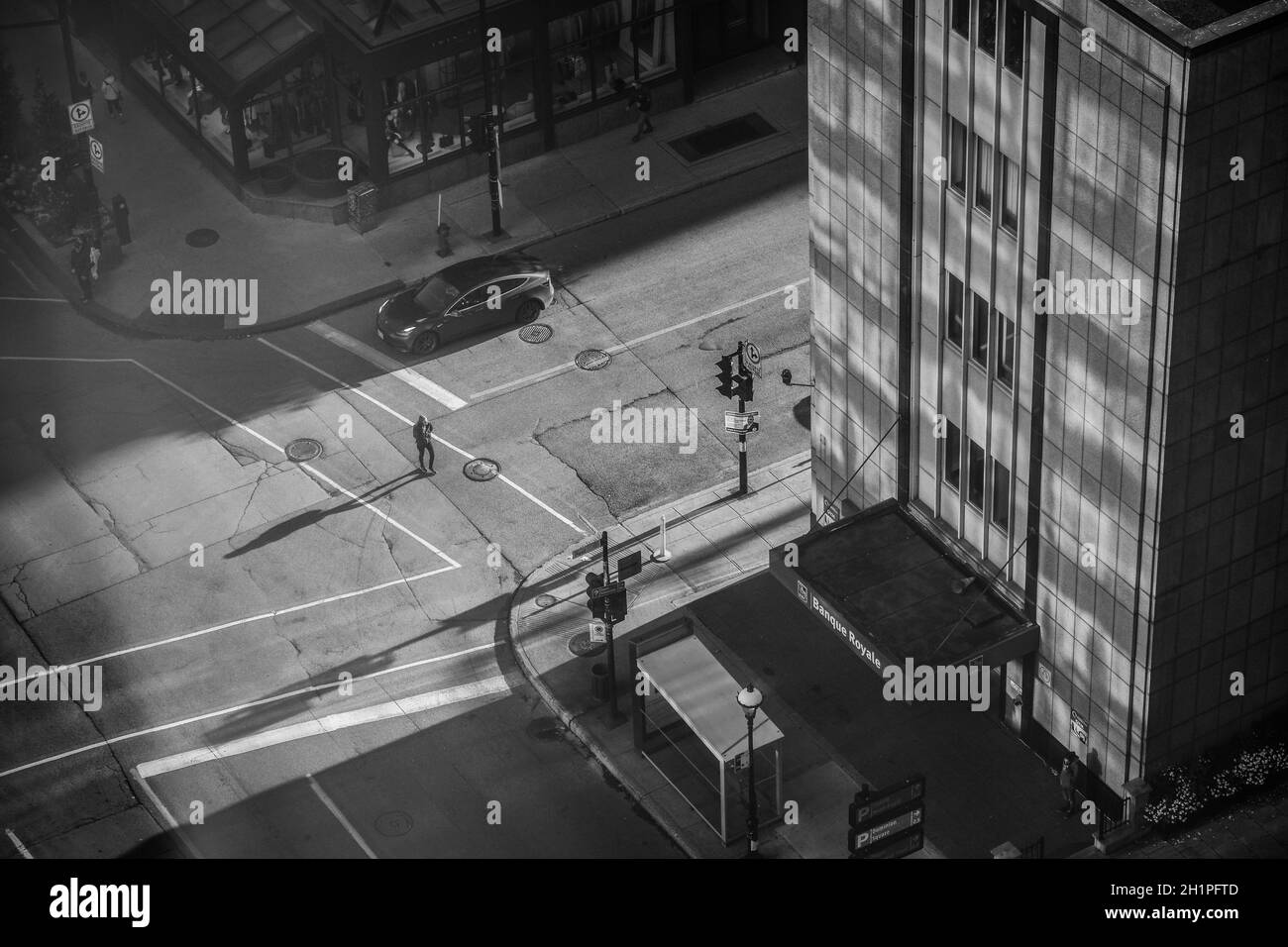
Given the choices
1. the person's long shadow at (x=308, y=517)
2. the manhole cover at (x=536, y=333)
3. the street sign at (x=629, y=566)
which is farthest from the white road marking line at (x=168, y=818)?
the manhole cover at (x=536, y=333)

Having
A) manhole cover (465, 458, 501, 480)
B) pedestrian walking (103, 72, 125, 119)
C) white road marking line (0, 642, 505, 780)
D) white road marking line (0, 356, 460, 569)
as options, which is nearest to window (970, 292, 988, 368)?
white road marking line (0, 642, 505, 780)

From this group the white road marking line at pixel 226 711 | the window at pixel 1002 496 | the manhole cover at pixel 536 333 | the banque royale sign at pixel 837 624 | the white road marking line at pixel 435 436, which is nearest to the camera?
the window at pixel 1002 496

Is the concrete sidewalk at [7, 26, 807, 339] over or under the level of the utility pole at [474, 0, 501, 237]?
under

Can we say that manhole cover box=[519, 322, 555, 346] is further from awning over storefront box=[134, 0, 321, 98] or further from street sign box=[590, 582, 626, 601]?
street sign box=[590, 582, 626, 601]

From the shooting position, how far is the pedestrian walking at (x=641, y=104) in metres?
75.7

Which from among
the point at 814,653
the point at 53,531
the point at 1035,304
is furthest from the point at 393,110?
the point at 1035,304

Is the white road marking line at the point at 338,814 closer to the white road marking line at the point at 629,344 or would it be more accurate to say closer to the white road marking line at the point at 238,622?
the white road marking line at the point at 238,622

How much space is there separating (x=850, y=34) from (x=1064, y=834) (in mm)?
17590

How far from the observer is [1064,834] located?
172 ft

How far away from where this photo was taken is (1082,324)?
154ft

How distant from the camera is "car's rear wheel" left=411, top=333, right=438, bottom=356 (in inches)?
2675

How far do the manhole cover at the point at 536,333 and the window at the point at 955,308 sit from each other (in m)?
19.1

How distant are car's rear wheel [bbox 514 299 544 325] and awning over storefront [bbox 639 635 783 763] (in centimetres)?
1754

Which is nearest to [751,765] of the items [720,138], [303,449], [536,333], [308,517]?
[308,517]
